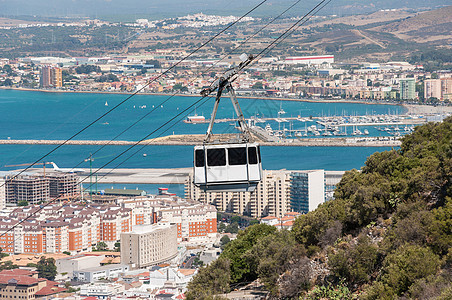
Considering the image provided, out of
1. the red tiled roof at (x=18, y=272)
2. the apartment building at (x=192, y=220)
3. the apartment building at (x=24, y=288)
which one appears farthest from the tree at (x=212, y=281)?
Answer: the apartment building at (x=192, y=220)

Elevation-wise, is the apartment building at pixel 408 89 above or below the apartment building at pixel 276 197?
above

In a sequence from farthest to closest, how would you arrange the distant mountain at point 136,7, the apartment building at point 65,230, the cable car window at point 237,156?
the distant mountain at point 136,7, the apartment building at point 65,230, the cable car window at point 237,156

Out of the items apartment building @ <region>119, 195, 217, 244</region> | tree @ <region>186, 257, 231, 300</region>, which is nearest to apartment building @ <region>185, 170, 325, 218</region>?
apartment building @ <region>119, 195, 217, 244</region>

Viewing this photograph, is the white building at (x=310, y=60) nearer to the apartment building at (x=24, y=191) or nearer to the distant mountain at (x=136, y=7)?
the distant mountain at (x=136, y=7)

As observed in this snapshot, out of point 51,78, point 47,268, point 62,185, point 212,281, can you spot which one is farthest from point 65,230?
point 51,78

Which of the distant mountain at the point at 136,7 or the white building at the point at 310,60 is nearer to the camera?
the white building at the point at 310,60

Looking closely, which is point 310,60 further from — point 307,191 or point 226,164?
point 226,164

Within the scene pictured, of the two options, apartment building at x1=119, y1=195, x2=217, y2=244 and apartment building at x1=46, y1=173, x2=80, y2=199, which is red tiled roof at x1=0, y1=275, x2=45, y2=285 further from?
apartment building at x1=46, y1=173, x2=80, y2=199

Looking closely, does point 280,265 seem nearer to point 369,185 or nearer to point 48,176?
point 369,185
